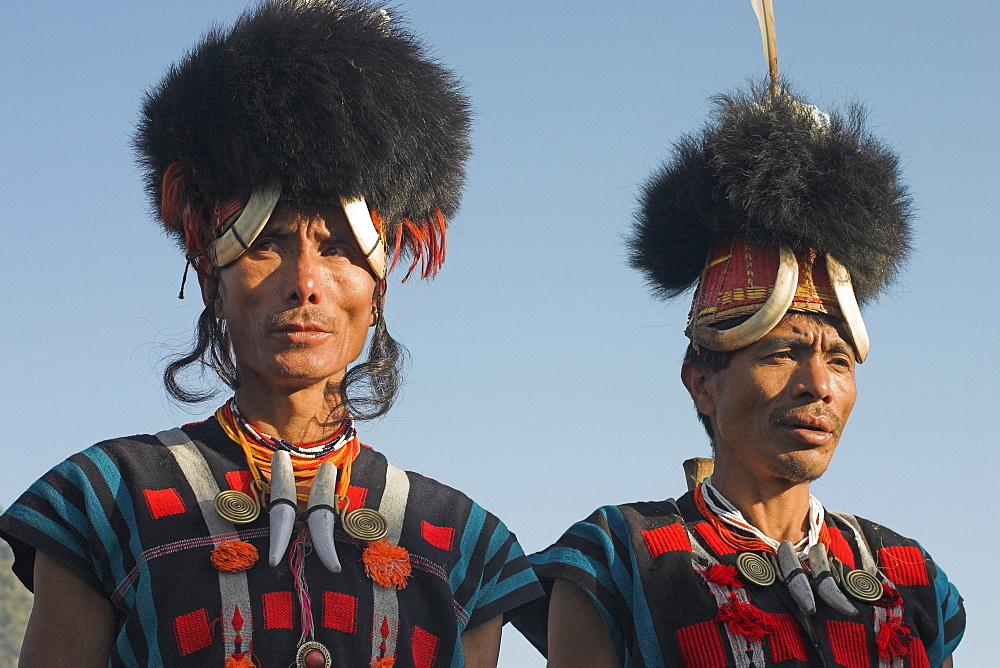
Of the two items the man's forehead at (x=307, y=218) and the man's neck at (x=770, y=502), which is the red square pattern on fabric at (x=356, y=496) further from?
the man's neck at (x=770, y=502)

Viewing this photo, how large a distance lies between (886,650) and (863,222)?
1710 mm

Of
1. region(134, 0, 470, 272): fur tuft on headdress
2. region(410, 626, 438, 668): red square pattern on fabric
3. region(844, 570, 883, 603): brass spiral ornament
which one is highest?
region(134, 0, 470, 272): fur tuft on headdress

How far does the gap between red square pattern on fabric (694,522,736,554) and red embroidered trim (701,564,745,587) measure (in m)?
0.11

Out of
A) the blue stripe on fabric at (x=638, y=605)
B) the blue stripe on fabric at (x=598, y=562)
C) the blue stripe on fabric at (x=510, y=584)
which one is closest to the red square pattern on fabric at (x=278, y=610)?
the blue stripe on fabric at (x=510, y=584)

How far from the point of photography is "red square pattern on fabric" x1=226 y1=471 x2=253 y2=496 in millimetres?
4227

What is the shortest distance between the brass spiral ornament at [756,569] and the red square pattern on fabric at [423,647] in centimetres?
136

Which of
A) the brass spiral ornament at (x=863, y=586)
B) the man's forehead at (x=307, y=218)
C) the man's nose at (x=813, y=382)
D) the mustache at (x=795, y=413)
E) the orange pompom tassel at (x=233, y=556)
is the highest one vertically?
the man's forehead at (x=307, y=218)

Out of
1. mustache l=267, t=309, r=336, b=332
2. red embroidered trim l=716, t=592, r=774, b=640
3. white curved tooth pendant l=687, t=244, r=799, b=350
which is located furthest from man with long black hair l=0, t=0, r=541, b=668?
white curved tooth pendant l=687, t=244, r=799, b=350

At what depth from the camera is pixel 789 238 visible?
17.7 feet

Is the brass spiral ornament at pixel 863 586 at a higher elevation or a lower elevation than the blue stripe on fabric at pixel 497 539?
lower

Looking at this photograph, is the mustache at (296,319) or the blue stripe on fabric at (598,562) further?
the blue stripe on fabric at (598,562)

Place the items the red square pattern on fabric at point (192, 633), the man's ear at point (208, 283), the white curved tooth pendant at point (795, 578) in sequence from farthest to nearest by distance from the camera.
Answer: the white curved tooth pendant at point (795, 578) → the man's ear at point (208, 283) → the red square pattern on fabric at point (192, 633)

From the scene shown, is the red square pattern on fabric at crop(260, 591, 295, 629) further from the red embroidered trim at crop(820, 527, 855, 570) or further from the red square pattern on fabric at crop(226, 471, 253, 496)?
the red embroidered trim at crop(820, 527, 855, 570)

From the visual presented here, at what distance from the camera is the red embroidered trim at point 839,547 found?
5273 mm
